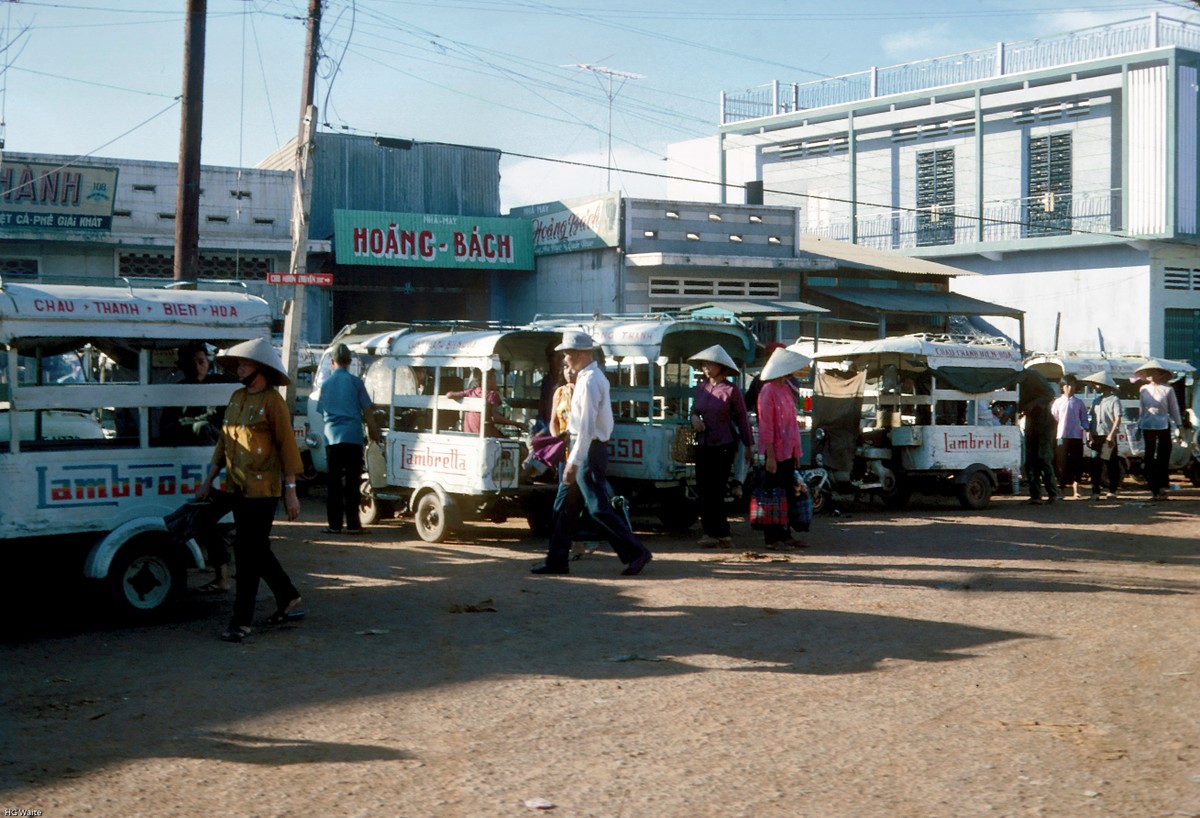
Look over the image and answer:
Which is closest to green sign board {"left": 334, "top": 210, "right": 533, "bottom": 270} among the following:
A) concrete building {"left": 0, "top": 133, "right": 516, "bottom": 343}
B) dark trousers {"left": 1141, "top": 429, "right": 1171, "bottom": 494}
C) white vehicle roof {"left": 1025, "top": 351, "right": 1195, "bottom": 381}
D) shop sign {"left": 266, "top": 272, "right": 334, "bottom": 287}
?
concrete building {"left": 0, "top": 133, "right": 516, "bottom": 343}

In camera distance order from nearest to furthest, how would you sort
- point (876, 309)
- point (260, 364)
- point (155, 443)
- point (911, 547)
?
point (260, 364), point (155, 443), point (911, 547), point (876, 309)

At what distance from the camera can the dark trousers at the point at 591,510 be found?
10.3m

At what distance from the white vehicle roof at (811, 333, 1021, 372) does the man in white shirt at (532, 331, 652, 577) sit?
7.07 metres

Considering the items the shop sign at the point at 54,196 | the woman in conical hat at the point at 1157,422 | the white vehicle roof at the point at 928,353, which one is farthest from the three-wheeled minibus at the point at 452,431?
the shop sign at the point at 54,196

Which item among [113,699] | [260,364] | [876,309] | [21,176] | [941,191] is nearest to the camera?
[113,699]

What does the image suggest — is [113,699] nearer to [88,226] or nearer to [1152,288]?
[88,226]

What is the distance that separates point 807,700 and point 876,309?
2310 cm

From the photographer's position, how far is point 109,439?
29.3 feet

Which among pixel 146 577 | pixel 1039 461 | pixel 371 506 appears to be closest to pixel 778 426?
pixel 371 506

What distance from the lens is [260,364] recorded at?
8.05 metres

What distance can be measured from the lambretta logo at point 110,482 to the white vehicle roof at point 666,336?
17.1 feet

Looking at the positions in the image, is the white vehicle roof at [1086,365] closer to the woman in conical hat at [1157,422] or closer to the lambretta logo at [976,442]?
the woman in conical hat at [1157,422]

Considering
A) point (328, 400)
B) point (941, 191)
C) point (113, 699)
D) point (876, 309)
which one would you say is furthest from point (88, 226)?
point (941, 191)

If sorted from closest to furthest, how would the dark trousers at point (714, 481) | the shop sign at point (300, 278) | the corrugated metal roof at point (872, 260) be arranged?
the dark trousers at point (714, 481) < the shop sign at point (300, 278) < the corrugated metal roof at point (872, 260)
